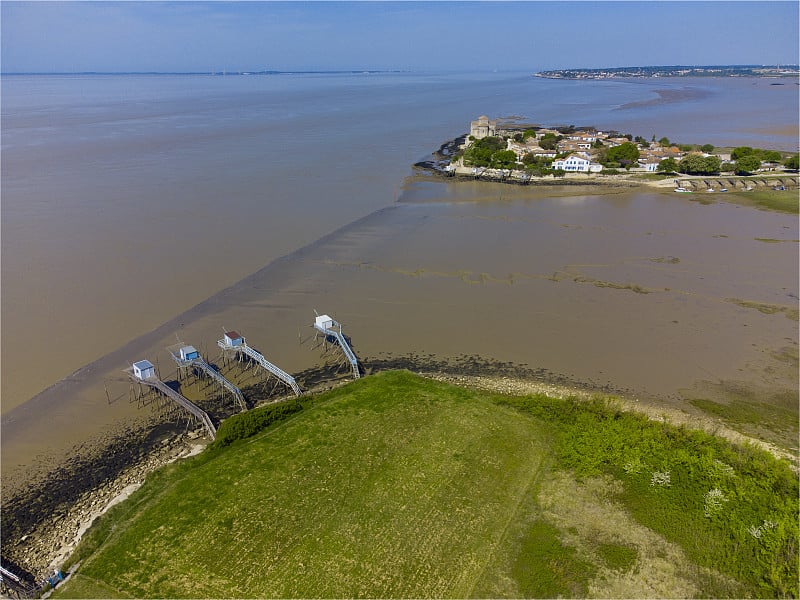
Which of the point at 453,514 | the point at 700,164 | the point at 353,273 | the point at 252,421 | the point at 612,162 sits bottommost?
the point at 453,514

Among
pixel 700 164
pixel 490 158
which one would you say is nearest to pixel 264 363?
pixel 490 158

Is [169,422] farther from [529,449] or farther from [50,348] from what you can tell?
[529,449]

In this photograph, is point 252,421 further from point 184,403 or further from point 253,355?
point 253,355

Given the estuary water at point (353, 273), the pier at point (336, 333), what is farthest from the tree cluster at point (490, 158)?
the pier at point (336, 333)

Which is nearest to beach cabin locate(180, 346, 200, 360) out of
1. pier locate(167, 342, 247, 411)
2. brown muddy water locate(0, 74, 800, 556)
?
pier locate(167, 342, 247, 411)

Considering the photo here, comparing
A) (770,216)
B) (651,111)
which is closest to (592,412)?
(770,216)

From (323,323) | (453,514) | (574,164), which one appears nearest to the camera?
(453,514)

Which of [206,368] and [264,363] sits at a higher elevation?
[206,368]
